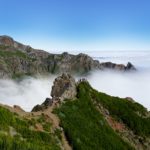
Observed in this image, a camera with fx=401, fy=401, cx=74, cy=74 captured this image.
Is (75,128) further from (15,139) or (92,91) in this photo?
(92,91)

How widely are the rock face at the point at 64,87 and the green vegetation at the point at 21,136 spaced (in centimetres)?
3720

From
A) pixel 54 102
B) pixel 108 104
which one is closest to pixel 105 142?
pixel 54 102

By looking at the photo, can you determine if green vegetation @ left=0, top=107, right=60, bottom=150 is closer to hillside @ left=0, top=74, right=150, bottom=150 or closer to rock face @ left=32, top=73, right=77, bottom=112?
hillside @ left=0, top=74, right=150, bottom=150

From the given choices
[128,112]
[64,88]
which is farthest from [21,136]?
[128,112]

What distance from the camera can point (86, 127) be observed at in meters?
111

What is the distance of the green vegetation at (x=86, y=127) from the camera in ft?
334

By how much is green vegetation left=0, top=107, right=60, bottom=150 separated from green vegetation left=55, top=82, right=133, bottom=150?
9.88 m

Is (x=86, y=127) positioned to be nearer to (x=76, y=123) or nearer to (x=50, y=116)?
(x=76, y=123)

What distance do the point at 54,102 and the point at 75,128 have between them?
1425 cm

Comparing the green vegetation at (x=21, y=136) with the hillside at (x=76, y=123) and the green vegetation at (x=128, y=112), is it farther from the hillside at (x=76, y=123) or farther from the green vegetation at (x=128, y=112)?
the green vegetation at (x=128, y=112)

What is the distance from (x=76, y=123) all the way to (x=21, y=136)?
96.3ft

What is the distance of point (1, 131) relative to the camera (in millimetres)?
79438

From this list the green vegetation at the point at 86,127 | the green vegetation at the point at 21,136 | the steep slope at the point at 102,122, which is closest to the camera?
the green vegetation at the point at 21,136

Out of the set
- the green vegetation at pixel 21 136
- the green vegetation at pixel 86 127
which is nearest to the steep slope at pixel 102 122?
the green vegetation at pixel 86 127
